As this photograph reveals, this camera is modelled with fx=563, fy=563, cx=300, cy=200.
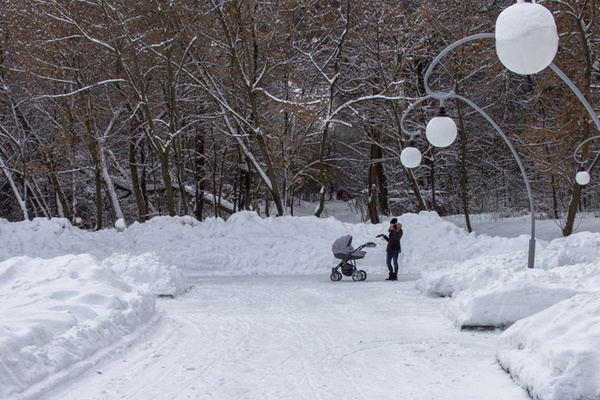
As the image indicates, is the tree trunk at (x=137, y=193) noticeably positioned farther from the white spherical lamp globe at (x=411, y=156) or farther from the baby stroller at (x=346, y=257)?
the white spherical lamp globe at (x=411, y=156)

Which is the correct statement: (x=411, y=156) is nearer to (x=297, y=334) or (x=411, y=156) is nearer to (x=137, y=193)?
(x=297, y=334)

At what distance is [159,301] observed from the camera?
12.1 m

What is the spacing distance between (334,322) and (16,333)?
501 centimetres

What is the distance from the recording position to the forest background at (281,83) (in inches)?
915

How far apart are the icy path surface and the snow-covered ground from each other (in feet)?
0.08

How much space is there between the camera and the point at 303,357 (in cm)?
693

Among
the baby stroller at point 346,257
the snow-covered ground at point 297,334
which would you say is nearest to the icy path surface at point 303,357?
the snow-covered ground at point 297,334

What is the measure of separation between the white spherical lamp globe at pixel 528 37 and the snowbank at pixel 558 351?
2571 mm

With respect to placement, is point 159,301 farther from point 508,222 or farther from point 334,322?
point 508,222

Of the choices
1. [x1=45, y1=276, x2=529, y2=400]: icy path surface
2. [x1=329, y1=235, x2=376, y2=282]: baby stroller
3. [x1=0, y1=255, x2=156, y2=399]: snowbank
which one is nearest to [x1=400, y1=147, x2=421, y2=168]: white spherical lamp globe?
[x1=45, y1=276, x2=529, y2=400]: icy path surface

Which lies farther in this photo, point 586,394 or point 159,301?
point 159,301

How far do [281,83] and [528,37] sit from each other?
24.9 metres

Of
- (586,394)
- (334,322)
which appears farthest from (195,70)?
(586,394)

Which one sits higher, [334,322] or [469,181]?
[469,181]
